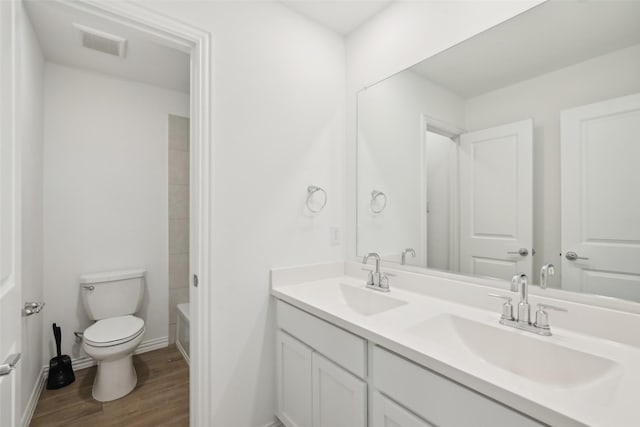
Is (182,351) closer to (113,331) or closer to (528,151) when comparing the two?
(113,331)

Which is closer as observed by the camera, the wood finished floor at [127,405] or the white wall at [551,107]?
the white wall at [551,107]

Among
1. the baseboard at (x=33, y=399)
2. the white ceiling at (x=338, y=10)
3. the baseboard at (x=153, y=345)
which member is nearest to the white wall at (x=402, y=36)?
the white ceiling at (x=338, y=10)

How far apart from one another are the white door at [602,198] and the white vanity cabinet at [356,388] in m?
0.67

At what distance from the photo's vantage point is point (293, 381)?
1.46 m

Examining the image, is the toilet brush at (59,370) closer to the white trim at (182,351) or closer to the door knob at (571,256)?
the white trim at (182,351)

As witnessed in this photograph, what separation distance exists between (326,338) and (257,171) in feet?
2.99

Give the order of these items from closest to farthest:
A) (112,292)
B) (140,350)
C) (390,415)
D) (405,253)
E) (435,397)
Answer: (435,397) → (390,415) → (405,253) → (112,292) → (140,350)

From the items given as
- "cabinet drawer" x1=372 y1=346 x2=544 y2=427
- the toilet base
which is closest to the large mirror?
"cabinet drawer" x1=372 y1=346 x2=544 y2=427

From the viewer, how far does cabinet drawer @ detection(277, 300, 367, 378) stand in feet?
3.65

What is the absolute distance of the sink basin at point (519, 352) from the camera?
876mm

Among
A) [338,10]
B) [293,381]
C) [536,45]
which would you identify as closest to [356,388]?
[293,381]

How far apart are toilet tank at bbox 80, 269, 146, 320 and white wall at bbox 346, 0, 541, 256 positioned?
6.00 feet

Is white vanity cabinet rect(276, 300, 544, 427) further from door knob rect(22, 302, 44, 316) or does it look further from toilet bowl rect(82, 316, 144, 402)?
toilet bowl rect(82, 316, 144, 402)

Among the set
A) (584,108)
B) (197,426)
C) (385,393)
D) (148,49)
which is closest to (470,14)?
(584,108)
